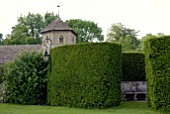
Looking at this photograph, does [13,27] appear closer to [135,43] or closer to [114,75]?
[135,43]

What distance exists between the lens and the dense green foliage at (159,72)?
13970 millimetres

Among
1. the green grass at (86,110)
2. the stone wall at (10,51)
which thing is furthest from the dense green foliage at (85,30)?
the green grass at (86,110)

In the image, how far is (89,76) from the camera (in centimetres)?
1552

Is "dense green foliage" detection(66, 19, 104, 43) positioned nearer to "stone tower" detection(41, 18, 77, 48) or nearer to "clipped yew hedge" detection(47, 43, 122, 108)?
"stone tower" detection(41, 18, 77, 48)

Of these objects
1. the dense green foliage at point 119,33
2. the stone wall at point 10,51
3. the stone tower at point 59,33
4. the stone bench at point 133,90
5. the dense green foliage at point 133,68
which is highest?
the dense green foliage at point 119,33

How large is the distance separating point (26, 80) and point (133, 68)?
7.17 m

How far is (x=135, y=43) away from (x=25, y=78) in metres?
50.6

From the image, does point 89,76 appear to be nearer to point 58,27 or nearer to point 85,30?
point 58,27

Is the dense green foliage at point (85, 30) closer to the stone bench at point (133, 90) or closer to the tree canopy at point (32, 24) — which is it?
the tree canopy at point (32, 24)

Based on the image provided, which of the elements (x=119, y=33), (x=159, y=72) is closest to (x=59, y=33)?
(x=119, y=33)

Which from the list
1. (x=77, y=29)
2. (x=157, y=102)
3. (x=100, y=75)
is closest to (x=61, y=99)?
(x=100, y=75)

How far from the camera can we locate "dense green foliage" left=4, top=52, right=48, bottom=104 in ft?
58.2

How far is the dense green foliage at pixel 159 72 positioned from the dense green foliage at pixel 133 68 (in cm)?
586

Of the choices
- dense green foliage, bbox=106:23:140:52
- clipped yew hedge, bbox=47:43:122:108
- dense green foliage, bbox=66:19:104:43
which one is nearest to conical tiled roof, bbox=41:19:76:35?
dense green foliage, bbox=66:19:104:43
